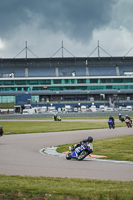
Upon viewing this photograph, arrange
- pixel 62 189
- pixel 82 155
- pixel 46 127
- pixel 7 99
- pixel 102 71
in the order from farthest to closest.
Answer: pixel 102 71 → pixel 7 99 → pixel 46 127 → pixel 82 155 → pixel 62 189

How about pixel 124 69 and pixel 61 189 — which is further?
pixel 124 69

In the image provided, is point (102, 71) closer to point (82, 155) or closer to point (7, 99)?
point (7, 99)

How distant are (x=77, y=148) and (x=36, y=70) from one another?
103 metres

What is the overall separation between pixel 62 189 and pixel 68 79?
104 metres

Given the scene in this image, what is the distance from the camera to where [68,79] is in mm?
111438

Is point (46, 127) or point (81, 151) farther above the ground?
point (81, 151)

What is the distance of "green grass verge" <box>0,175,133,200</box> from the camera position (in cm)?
697

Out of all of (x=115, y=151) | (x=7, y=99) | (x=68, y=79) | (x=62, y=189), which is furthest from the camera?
(x=68, y=79)

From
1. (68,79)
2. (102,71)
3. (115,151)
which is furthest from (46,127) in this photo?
(102,71)

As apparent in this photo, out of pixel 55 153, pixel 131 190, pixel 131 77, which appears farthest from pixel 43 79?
pixel 131 190

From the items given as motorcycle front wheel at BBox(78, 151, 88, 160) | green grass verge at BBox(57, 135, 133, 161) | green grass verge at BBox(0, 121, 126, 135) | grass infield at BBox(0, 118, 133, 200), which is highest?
grass infield at BBox(0, 118, 133, 200)

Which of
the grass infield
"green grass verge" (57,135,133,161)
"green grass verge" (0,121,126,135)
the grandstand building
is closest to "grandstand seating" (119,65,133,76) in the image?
the grandstand building

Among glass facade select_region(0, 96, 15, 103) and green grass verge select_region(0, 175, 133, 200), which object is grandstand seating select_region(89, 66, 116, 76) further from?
green grass verge select_region(0, 175, 133, 200)

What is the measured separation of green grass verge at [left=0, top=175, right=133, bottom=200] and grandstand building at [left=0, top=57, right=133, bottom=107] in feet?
312
